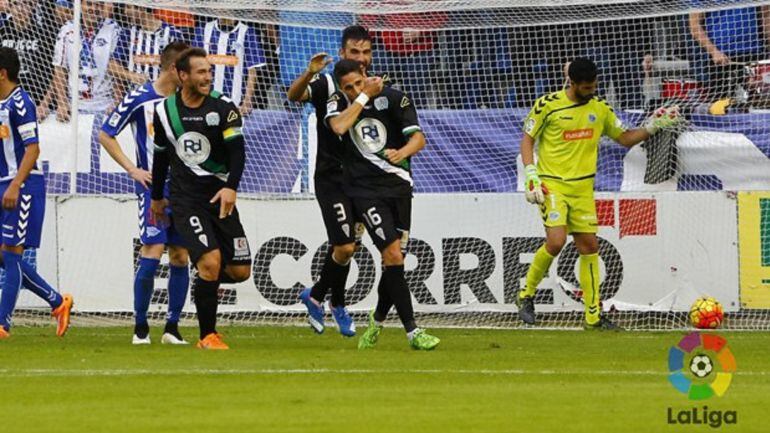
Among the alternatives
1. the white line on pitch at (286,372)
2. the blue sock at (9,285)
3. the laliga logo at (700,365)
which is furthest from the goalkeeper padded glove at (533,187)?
the blue sock at (9,285)

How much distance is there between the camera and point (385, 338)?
14672 mm

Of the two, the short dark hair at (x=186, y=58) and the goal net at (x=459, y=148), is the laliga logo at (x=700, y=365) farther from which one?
the short dark hair at (x=186, y=58)

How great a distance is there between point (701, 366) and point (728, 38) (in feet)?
23.3

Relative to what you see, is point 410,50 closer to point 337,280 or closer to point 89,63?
point 89,63

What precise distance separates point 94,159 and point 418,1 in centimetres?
378

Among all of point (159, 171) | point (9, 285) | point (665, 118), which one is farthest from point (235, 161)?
point (665, 118)

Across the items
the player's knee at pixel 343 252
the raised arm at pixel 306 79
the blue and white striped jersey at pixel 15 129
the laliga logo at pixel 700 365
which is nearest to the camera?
the laliga logo at pixel 700 365

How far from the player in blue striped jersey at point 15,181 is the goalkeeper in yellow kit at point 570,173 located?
446 cm

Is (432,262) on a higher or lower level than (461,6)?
lower

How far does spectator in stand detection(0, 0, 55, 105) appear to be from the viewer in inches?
706

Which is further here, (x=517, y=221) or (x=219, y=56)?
(x=219, y=56)

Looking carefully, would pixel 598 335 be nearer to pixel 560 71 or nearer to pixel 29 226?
pixel 560 71

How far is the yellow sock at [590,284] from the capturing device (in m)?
15.5

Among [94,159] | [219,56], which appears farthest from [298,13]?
[94,159]
